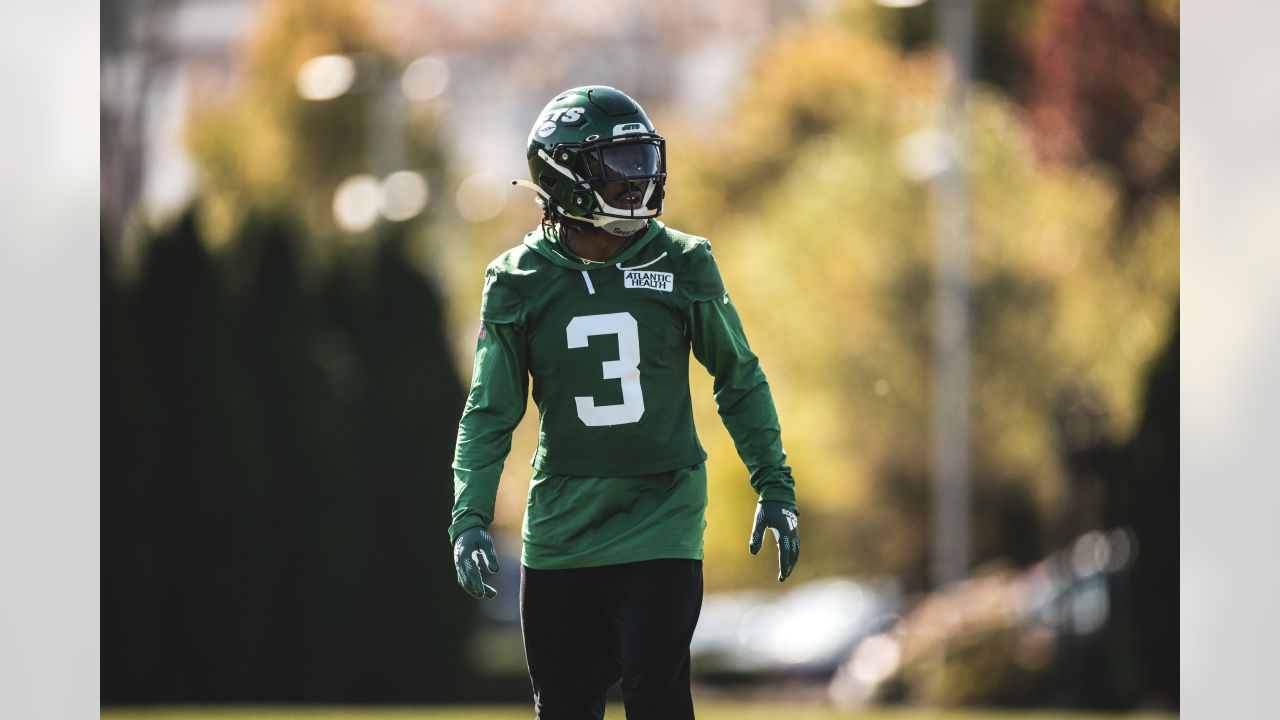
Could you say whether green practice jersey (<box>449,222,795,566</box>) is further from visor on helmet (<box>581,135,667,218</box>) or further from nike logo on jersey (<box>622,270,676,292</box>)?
visor on helmet (<box>581,135,667,218</box>)

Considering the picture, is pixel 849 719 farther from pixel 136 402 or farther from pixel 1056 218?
pixel 1056 218

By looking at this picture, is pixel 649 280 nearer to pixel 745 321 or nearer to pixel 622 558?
pixel 622 558

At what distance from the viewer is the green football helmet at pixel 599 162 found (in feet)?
12.8

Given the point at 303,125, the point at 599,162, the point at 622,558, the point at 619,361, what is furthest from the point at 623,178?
the point at 303,125

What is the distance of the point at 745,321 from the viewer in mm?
19188

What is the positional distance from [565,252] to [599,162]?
0.25 meters

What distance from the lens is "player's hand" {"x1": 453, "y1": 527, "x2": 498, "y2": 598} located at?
3781 millimetres

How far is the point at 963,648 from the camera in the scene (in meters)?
14.8

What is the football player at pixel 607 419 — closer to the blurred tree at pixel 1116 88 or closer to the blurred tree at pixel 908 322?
the blurred tree at pixel 1116 88

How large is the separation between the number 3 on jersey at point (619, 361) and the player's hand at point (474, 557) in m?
0.39

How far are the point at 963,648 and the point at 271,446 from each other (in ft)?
21.6

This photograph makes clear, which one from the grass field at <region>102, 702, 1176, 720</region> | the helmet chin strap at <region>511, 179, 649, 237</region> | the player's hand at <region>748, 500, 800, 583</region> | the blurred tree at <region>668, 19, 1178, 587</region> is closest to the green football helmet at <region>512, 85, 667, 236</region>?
the helmet chin strap at <region>511, 179, 649, 237</region>
